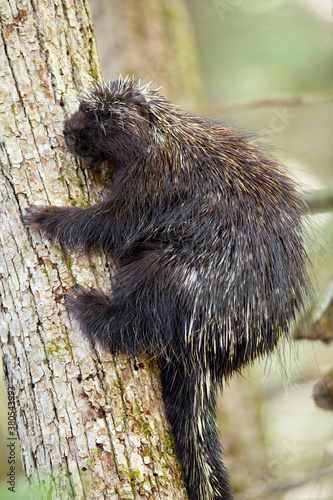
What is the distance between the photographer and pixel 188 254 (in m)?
2.41

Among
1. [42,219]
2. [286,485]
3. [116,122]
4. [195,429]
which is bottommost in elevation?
[286,485]

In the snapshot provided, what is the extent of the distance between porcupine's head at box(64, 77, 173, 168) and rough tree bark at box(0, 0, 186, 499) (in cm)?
13

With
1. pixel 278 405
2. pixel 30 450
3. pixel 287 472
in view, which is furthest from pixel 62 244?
pixel 278 405

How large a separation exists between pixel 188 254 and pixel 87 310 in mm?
544

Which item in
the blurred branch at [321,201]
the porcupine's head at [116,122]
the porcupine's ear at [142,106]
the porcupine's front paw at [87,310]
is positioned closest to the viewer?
the porcupine's front paw at [87,310]

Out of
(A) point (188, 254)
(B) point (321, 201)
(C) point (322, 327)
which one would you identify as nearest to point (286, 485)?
(C) point (322, 327)

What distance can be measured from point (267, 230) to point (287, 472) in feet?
13.4

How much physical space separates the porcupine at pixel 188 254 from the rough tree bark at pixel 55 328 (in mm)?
75

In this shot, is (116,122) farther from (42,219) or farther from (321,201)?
(321,201)

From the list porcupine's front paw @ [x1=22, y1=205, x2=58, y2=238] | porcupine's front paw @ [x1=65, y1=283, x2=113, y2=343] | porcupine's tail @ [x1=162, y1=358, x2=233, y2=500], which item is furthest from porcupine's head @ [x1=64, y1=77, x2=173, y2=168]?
porcupine's tail @ [x1=162, y1=358, x2=233, y2=500]

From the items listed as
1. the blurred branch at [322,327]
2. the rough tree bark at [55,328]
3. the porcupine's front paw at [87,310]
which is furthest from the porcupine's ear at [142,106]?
the blurred branch at [322,327]

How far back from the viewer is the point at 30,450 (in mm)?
2129

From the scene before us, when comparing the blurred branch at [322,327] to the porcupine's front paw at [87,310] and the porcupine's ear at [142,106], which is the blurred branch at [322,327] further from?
the porcupine's ear at [142,106]

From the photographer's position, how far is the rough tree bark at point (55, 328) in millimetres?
2049
